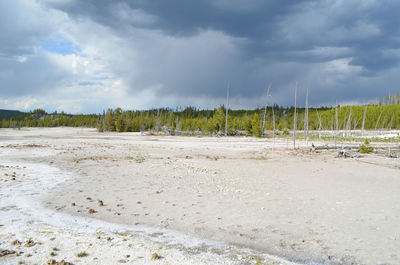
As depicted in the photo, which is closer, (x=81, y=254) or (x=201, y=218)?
(x=81, y=254)

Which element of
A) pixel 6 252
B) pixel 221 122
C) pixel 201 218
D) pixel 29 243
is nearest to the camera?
pixel 6 252

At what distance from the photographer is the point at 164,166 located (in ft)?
60.6

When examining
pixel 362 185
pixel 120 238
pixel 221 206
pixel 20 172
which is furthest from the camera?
pixel 20 172

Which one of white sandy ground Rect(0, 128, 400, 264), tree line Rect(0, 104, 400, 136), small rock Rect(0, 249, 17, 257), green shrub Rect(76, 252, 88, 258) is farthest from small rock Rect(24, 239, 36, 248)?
tree line Rect(0, 104, 400, 136)

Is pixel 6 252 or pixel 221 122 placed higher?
pixel 221 122

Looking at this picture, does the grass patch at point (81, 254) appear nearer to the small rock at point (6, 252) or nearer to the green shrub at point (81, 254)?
the green shrub at point (81, 254)

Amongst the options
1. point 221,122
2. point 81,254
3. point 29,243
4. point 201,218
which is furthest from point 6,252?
point 221,122

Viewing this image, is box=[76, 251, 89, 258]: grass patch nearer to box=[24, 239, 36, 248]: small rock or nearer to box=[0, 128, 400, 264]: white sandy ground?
box=[0, 128, 400, 264]: white sandy ground

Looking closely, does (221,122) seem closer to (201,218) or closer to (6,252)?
(201,218)

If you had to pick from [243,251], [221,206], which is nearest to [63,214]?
[221,206]

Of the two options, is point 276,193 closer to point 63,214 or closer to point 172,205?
point 172,205

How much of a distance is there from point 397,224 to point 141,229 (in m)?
7.49

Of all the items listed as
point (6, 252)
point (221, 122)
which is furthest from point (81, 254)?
point (221, 122)

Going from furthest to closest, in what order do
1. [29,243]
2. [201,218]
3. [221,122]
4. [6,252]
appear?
[221,122], [201,218], [29,243], [6,252]
